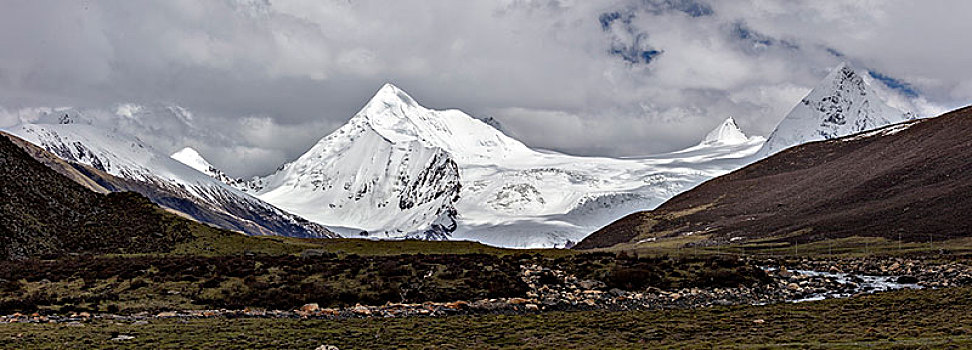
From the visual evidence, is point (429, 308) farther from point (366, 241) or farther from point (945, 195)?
point (945, 195)

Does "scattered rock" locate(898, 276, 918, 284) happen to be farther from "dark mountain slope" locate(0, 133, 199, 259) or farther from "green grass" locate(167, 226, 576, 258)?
"dark mountain slope" locate(0, 133, 199, 259)

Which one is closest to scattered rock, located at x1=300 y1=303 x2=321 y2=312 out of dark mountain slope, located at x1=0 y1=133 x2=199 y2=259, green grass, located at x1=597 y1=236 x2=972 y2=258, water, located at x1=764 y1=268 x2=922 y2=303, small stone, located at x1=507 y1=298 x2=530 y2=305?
small stone, located at x1=507 y1=298 x2=530 y2=305

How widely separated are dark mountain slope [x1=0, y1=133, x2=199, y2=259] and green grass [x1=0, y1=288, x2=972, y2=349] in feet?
142

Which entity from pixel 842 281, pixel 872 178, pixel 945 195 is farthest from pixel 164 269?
pixel 872 178

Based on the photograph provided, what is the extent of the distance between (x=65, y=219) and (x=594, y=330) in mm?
68766

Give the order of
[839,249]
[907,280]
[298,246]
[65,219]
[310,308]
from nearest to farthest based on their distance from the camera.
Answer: [310,308], [907,280], [65,219], [298,246], [839,249]

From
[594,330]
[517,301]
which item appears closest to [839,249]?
[517,301]

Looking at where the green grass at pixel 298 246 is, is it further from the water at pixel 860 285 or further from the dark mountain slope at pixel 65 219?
the water at pixel 860 285

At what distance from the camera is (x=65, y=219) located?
81562mm

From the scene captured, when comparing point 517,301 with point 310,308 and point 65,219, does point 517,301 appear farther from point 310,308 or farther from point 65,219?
point 65,219

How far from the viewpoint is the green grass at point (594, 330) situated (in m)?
28.5

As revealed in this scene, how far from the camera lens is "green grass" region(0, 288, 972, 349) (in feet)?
93.4

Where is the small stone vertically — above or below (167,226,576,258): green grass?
below

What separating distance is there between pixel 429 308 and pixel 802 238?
434 ft
